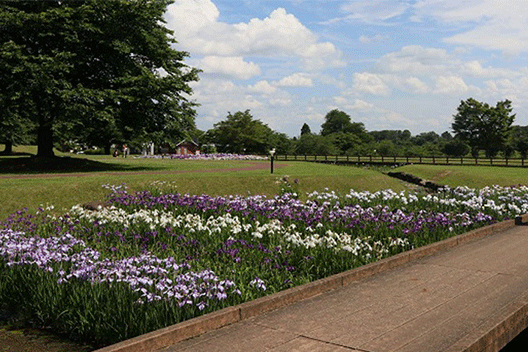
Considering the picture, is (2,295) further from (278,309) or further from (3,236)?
(278,309)

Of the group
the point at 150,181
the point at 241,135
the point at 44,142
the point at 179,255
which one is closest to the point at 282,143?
the point at 241,135

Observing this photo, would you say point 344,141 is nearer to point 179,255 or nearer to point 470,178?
point 470,178

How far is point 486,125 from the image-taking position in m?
87.3

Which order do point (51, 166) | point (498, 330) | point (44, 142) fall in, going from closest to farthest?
point (498, 330)
point (51, 166)
point (44, 142)

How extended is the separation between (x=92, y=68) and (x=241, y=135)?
4659cm

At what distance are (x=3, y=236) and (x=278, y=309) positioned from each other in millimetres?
5062

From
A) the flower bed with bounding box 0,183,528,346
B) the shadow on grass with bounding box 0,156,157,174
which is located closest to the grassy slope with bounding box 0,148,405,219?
the shadow on grass with bounding box 0,156,157,174

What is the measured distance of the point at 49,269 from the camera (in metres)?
6.71

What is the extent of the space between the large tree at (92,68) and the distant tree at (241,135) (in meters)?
44.2

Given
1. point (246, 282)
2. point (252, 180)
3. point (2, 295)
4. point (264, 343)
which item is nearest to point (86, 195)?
point (252, 180)

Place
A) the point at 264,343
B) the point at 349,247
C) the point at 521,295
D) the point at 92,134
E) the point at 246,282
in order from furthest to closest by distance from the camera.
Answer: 1. the point at 92,134
2. the point at 349,247
3. the point at 246,282
4. the point at 521,295
5. the point at 264,343

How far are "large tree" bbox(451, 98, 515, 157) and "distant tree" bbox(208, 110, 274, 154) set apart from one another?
118ft

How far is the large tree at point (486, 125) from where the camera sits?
283 ft

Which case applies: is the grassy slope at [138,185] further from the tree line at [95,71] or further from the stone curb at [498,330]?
the stone curb at [498,330]
